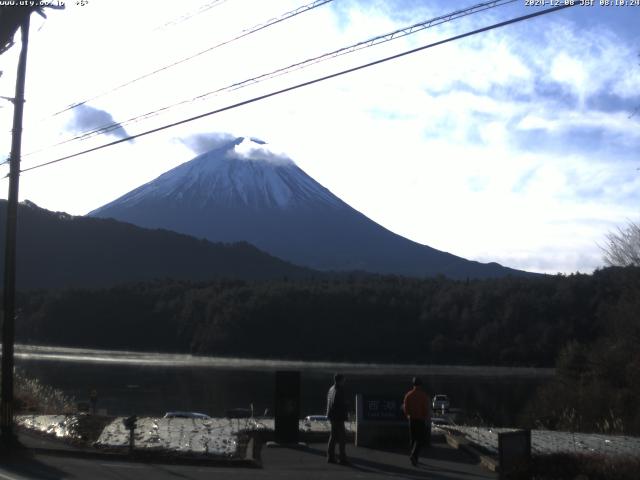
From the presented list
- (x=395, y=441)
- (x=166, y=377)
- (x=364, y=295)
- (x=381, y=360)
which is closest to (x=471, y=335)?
(x=381, y=360)

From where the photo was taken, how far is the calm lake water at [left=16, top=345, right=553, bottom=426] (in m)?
39.7

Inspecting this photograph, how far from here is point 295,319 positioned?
75.3 metres

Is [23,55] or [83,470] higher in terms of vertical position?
[23,55]

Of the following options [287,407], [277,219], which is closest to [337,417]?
[287,407]

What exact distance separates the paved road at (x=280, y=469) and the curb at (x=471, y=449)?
0.14 metres

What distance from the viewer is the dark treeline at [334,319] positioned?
63750 mm

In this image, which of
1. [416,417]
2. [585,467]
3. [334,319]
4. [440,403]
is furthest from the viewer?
[334,319]

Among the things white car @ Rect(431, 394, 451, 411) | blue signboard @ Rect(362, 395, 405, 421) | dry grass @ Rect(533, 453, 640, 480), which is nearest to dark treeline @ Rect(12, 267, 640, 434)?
white car @ Rect(431, 394, 451, 411)

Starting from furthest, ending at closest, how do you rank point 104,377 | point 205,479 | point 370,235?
point 370,235, point 104,377, point 205,479

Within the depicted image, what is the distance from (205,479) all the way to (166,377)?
37029mm

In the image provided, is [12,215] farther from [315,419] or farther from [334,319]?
[334,319]

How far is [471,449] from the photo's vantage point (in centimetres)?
1584

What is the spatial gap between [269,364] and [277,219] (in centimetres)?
9783

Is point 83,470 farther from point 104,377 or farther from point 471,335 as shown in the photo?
point 471,335
